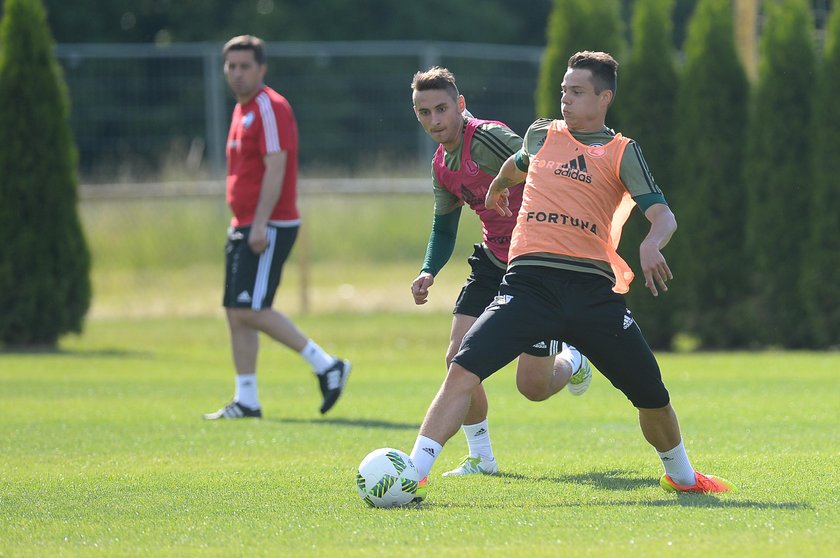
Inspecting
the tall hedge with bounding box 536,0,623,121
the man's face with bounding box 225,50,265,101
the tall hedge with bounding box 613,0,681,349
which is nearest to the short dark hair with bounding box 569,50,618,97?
the man's face with bounding box 225,50,265,101

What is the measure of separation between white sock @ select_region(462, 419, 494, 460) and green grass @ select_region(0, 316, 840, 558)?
209 millimetres

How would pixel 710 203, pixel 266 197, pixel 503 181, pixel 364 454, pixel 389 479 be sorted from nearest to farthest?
pixel 389 479 → pixel 503 181 → pixel 364 454 → pixel 266 197 → pixel 710 203

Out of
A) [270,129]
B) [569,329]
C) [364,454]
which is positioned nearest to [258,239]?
[270,129]

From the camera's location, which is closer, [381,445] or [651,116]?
[381,445]

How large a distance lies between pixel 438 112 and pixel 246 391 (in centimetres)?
354

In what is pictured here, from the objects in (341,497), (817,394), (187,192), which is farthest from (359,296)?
(341,497)

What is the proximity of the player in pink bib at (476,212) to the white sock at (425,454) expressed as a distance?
1.02 meters

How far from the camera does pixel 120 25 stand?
34.0 m

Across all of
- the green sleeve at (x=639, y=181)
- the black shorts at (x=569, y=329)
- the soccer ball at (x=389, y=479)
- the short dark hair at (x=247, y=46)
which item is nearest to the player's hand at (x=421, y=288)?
the black shorts at (x=569, y=329)

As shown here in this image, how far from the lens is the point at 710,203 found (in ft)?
46.7

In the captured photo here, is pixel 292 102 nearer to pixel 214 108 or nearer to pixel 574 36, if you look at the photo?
pixel 214 108

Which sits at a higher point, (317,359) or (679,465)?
(679,465)

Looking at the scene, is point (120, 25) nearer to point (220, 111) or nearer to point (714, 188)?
point (220, 111)

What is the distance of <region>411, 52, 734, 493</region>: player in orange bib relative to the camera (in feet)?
17.6
